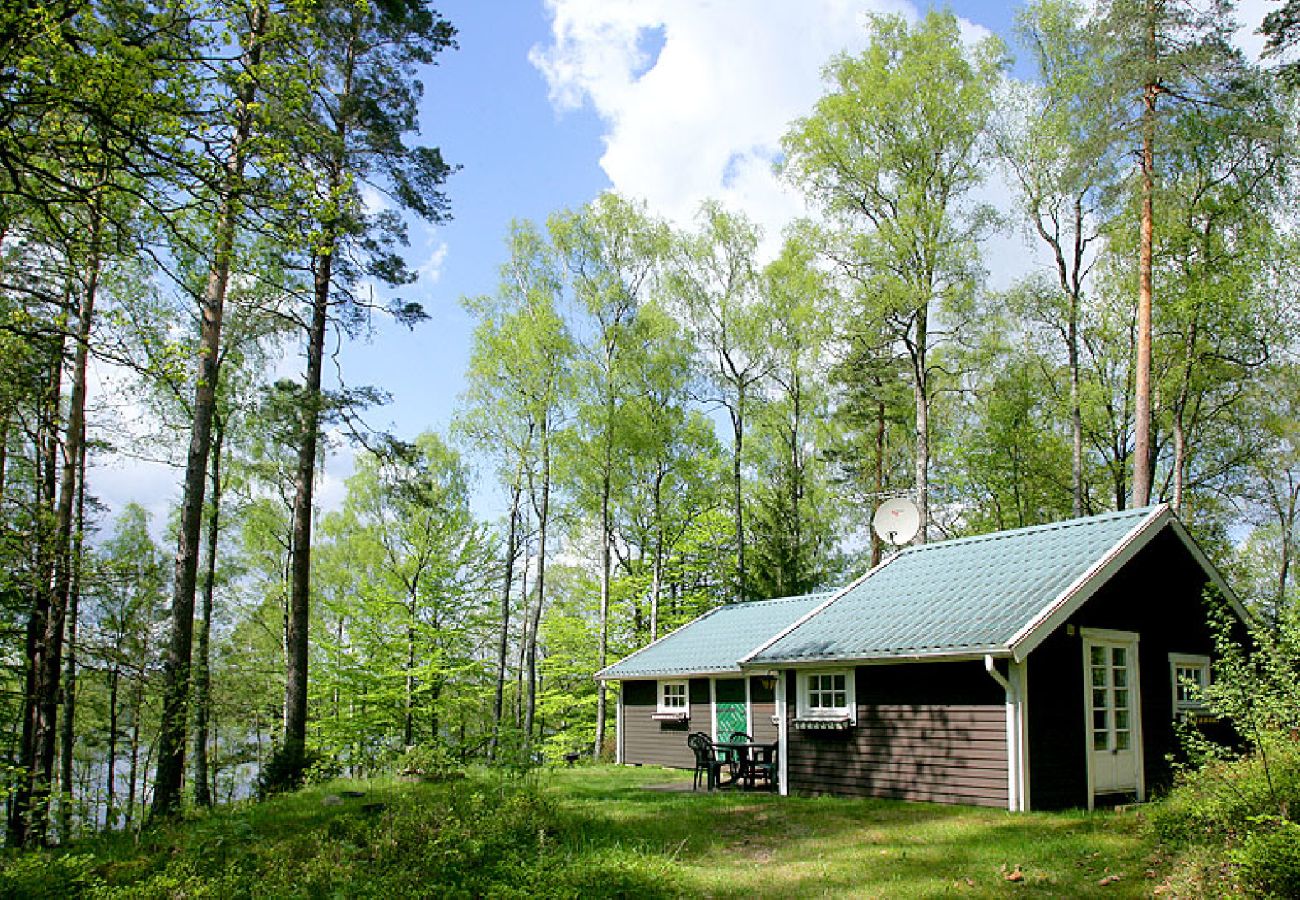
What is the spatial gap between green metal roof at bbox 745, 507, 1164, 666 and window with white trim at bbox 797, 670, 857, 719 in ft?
1.44

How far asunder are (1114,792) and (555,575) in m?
25.1

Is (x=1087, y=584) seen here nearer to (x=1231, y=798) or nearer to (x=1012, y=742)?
(x=1012, y=742)

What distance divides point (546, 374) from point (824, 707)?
498 inches

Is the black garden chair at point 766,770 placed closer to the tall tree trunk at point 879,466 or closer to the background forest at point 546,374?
the background forest at point 546,374

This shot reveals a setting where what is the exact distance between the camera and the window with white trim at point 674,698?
18844 millimetres

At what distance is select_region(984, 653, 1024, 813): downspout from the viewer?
34.9 feet

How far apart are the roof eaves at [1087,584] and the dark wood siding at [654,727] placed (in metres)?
8.72

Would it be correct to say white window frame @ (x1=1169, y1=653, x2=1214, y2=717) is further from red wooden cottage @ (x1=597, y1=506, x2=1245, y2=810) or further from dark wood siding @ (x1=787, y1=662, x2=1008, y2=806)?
dark wood siding @ (x1=787, y1=662, x2=1008, y2=806)

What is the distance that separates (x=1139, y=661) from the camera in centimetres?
1230

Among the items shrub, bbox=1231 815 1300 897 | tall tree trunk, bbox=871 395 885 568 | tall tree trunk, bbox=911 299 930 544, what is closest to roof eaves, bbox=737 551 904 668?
tall tree trunk, bbox=911 299 930 544

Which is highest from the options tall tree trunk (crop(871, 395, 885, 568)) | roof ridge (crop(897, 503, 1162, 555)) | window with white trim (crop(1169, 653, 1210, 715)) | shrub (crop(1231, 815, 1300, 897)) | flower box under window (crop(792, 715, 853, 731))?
tall tree trunk (crop(871, 395, 885, 568))

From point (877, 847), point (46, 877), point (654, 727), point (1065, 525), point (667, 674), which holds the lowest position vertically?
point (654, 727)

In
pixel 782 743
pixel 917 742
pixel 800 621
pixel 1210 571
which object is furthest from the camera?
pixel 800 621

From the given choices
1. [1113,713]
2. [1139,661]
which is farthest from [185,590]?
[1139,661]
